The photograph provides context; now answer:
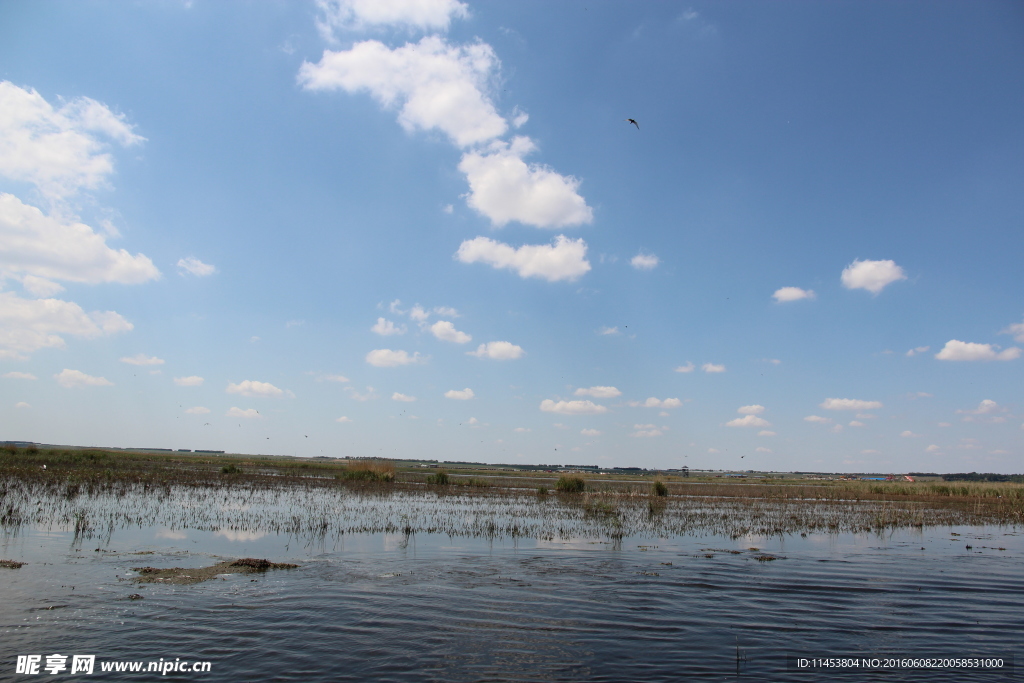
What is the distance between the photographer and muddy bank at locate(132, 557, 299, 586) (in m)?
14.0

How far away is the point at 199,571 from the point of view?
1512 centimetres

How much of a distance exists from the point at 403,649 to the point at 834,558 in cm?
1787

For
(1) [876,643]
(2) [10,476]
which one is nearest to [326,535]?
(1) [876,643]

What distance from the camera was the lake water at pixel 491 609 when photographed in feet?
32.2

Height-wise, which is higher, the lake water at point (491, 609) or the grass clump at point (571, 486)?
the lake water at point (491, 609)

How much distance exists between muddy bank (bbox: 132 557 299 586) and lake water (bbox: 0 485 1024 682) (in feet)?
1.76

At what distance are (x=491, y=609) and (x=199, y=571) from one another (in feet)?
27.9

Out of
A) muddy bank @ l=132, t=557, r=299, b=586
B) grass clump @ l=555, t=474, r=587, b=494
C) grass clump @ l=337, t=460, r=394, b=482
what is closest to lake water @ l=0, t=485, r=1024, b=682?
muddy bank @ l=132, t=557, r=299, b=586

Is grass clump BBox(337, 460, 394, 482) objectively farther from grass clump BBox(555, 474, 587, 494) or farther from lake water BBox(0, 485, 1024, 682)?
lake water BBox(0, 485, 1024, 682)

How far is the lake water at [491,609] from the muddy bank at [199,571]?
21.1 inches

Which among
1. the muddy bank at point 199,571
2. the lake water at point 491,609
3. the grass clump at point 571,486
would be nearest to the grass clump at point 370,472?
the grass clump at point 571,486

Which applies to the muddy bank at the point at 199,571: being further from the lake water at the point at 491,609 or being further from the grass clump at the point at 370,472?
the grass clump at the point at 370,472

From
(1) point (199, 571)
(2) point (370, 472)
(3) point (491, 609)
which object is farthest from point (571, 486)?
(1) point (199, 571)

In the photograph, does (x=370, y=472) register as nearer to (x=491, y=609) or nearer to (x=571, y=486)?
(x=571, y=486)
